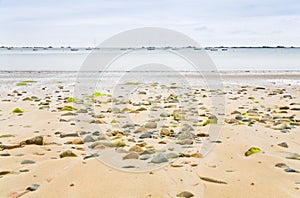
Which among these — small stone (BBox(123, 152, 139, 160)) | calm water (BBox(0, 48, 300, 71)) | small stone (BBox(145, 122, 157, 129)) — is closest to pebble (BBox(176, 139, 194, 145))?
small stone (BBox(123, 152, 139, 160))

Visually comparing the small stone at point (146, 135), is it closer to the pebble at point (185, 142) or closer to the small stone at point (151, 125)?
the small stone at point (151, 125)

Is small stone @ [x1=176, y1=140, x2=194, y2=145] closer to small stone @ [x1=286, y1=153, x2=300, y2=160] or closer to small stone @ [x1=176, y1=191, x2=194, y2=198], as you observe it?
small stone @ [x1=286, y1=153, x2=300, y2=160]

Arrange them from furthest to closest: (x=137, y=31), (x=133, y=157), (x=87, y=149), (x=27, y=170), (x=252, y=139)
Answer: (x=137, y=31) → (x=252, y=139) → (x=87, y=149) → (x=133, y=157) → (x=27, y=170)

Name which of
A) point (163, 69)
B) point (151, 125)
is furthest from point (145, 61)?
point (151, 125)

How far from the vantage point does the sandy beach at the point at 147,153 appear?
3.95m

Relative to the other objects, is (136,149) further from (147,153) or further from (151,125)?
(151,125)

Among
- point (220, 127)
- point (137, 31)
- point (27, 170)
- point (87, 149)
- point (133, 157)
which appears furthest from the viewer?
point (137, 31)

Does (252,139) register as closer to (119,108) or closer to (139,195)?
(139,195)

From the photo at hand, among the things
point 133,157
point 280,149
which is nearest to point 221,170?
point 133,157

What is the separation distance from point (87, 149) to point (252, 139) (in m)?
2.77

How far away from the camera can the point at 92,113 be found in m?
8.89

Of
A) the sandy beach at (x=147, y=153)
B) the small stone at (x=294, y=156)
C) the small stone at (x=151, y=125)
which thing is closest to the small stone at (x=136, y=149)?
the sandy beach at (x=147, y=153)

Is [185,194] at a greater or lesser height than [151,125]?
lesser

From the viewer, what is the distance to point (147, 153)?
5.21m
